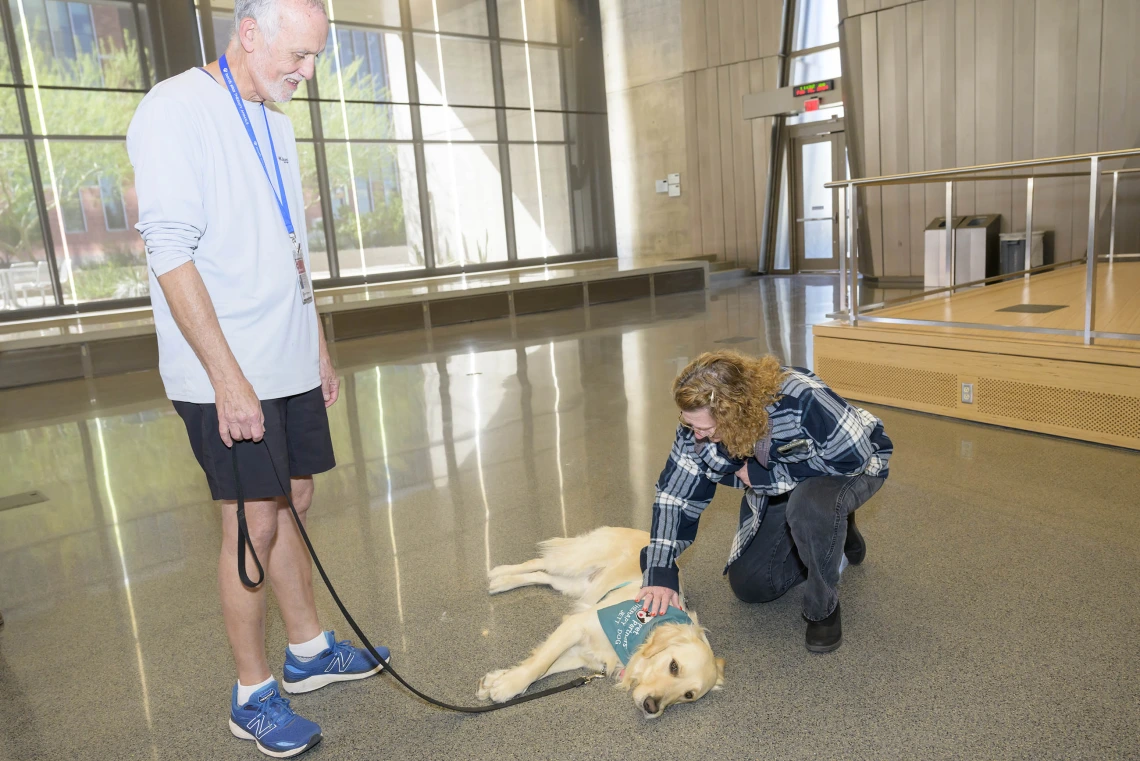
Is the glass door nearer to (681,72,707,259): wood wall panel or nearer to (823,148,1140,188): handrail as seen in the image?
(681,72,707,259): wood wall panel

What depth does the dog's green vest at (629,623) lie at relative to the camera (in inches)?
77.8

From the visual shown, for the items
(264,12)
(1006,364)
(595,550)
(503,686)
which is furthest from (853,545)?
(264,12)

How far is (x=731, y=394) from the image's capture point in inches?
75.3

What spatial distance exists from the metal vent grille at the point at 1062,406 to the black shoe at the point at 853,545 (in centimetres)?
173

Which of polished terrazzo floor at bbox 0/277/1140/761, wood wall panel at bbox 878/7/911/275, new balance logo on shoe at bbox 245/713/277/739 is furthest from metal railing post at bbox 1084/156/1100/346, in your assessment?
wood wall panel at bbox 878/7/911/275

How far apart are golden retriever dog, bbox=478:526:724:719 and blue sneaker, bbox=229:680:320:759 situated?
0.42 metres

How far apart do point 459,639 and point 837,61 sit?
37.1ft

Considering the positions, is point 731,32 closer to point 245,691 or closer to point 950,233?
point 950,233

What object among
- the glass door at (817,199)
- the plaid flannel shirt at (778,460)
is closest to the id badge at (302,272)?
the plaid flannel shirt at (778,460)

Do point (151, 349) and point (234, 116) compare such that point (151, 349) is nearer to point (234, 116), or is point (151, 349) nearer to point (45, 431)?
point (45, 431)

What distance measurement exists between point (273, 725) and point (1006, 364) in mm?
3543

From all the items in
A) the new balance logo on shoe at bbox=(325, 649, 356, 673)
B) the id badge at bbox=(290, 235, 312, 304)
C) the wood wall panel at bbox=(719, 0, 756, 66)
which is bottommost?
the new balance logo on shoe at bbox=(325, 649, 356, 673)

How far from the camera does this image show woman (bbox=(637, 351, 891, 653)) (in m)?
1.97

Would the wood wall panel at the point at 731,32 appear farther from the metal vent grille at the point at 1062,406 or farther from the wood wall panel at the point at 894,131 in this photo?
the metal vent grille at the point at 1062,406
